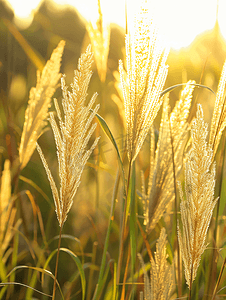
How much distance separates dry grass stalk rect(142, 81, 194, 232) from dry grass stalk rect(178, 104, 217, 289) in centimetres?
10

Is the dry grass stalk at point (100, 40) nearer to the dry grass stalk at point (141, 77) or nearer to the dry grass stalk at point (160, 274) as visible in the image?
the dry grass stalk at point (141, 77)

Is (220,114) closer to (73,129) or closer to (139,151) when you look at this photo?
(139,151)

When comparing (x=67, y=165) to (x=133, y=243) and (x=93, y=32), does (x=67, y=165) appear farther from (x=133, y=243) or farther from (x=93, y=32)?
(x=93, y=32)

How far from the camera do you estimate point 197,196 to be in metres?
0.54

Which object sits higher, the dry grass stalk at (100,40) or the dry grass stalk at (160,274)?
the dry grass stalk at (100,40)

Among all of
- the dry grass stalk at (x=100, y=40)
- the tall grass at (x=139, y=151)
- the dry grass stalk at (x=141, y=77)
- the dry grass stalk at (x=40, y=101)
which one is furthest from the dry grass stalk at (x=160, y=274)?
the dry grass stalk at (x=100, y=40)

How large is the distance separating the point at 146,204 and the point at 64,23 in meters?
2.98

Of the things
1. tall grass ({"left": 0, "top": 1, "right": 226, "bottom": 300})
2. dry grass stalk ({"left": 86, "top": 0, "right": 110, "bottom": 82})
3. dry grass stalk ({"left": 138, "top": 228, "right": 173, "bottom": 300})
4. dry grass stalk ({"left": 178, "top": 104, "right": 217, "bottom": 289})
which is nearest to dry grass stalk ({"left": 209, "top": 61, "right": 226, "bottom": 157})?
tall grass ({"left": 0, "top": 1, "right": 226, "bottom": 300})

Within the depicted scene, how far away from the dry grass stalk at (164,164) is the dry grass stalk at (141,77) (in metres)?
0.14

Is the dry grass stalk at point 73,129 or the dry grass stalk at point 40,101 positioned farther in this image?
the dry grass stalk at point 40,101

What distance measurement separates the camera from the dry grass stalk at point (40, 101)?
2.37ft

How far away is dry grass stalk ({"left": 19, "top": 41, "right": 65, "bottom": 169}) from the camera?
0.72 meters

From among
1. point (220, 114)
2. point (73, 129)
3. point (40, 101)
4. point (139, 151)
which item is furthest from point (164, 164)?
point (40, 101)

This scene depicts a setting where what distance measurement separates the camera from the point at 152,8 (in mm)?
509
